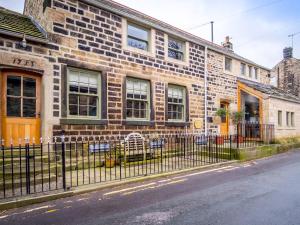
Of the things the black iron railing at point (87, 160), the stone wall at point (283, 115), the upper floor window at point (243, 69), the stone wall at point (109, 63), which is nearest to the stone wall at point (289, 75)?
the stone wall at point (283, 115)

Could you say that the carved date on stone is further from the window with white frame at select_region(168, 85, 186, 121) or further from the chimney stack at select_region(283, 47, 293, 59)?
the chimney stack at select_region(283, 47, 293, 59)

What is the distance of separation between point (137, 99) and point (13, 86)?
4.93 m

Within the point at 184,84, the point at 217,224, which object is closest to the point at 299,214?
the point at 217,224

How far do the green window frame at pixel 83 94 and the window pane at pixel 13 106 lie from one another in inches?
63.0

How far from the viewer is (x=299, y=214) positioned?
14.8ft

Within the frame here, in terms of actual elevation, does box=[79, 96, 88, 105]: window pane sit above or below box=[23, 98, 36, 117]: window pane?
above

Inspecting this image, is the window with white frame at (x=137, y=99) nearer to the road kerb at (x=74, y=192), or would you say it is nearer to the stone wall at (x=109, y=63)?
the stone wall at (x=109, y=63)

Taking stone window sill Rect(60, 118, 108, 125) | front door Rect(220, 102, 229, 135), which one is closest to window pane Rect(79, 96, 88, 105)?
stone window sill Rect(60, 118, 108, 125)

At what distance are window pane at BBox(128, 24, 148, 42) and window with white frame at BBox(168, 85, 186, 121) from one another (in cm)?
270

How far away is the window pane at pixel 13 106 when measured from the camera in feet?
26.7

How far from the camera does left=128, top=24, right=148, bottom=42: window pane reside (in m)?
11.5

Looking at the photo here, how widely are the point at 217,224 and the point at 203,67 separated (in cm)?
1139

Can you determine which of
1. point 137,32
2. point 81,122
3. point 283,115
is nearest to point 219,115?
point 283,115

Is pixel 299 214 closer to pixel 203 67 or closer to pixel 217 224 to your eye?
pixel 217 224
